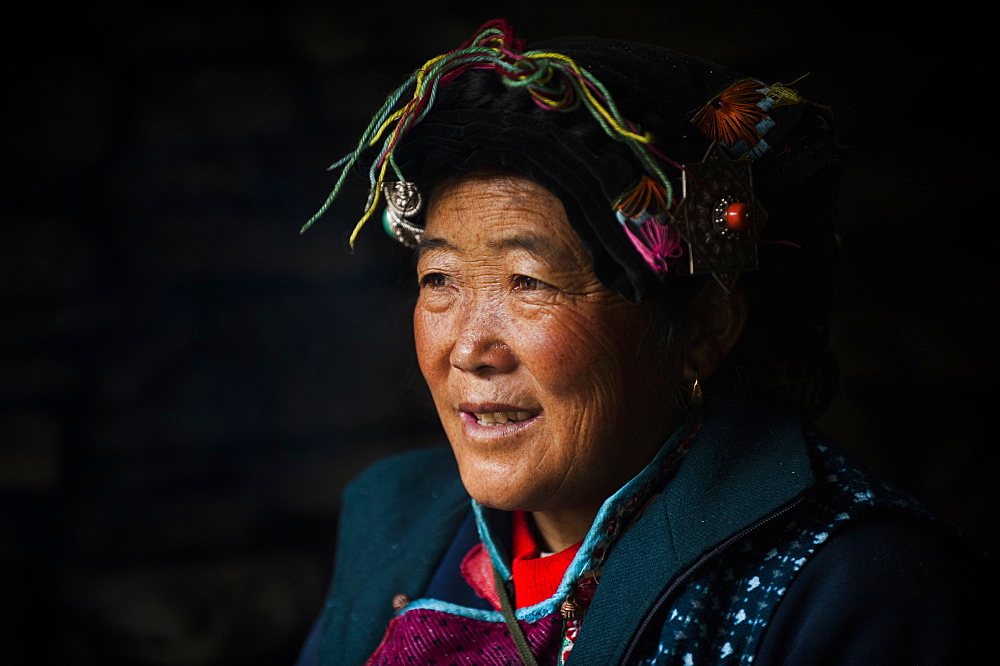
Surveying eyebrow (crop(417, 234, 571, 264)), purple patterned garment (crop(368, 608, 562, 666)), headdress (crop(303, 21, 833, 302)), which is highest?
headdress (crop(303, 21, 833, 302))

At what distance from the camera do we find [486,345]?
143cm

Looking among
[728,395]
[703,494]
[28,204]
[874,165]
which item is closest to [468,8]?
[874,165]

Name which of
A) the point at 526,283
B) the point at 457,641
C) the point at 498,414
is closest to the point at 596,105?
the point at 526,283

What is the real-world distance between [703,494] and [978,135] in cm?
155

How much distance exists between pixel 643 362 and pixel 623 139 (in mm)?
394

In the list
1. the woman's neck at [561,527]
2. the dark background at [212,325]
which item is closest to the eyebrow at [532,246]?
the woman's neck at [561,527]

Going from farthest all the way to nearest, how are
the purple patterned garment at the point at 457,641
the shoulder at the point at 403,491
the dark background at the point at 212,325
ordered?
the dark background at the point at 212,325 → the shoulder at the point at 403,491 → the purple patterned garment at the point at 457,641

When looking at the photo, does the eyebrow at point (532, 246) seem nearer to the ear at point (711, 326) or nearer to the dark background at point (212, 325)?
the ear at point (711, 326)

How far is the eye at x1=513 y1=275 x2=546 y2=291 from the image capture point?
1414mm

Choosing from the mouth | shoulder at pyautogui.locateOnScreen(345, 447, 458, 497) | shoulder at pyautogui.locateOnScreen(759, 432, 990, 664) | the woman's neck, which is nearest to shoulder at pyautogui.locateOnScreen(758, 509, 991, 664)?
shoulder at pyautogui.locateOnScreen(759, 432, 990, 664)

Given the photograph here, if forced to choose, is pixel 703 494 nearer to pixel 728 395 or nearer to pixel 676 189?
pixel 728 395

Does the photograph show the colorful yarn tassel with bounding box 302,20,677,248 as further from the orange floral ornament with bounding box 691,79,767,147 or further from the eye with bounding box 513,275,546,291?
the eye with bounding box 513,275,546,291

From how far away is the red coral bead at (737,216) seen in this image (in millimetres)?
1326

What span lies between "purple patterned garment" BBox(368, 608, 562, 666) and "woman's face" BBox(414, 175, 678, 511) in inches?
8.9
